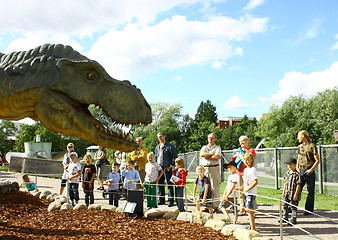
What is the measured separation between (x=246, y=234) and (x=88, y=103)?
288 centimetres

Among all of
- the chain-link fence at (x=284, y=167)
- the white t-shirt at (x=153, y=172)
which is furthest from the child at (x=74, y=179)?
the chain-link fence at (x=284, y=167)

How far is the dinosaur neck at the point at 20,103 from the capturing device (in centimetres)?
330

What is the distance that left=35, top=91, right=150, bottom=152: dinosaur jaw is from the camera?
331cm

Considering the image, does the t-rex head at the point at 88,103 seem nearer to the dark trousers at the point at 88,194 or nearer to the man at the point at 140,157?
the dark trousers at the point at 88,194

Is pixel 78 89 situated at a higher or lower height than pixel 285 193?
higher

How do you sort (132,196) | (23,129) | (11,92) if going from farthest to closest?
(23,129) < (132,196) < (11,92)

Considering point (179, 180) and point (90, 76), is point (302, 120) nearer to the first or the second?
point (179, 180)

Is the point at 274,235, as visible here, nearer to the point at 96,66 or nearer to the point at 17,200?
the point at 96,66

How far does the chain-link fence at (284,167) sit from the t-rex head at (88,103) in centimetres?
1022

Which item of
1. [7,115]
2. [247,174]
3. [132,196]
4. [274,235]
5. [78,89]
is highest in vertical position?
[78,89]

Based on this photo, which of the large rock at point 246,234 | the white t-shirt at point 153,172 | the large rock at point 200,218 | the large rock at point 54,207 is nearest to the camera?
the large rock at point 246,234

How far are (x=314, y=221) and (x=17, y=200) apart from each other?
22.2 ft

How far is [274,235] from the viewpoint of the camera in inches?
218

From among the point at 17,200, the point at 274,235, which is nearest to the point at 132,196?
the point at 274,235
